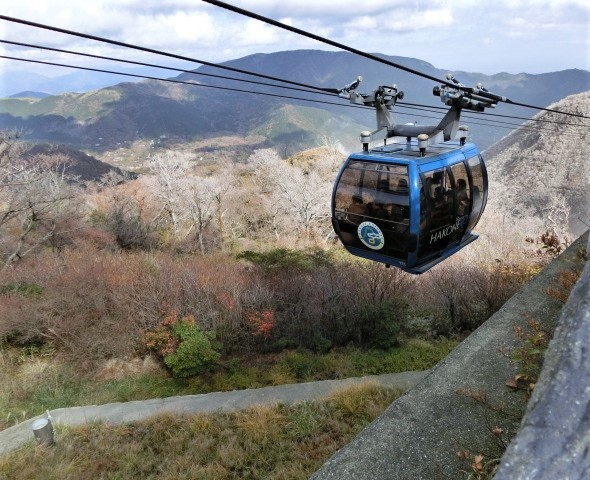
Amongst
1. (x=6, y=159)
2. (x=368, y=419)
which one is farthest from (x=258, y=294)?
(x=6, y=159)

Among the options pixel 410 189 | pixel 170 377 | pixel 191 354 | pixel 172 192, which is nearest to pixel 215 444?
pixel 191 354

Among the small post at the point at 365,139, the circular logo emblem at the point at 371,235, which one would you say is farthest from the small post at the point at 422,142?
the circular logo emblem at the point at 371,235

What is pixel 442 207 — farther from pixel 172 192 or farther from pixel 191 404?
pixel 172 192

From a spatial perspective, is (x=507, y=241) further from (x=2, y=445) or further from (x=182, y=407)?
(x=2, y=445)

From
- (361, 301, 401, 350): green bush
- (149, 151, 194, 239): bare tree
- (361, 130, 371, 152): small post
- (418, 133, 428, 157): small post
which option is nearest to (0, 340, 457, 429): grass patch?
(361, 301, 401, 350): green bush

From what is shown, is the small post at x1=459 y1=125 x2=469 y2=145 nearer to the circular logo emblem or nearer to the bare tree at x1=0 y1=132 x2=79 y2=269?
the circular logo emblem

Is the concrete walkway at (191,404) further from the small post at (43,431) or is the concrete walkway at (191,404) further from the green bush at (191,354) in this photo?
the green bush at (191,354)

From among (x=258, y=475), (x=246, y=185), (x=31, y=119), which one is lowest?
(x=258, y=475)
